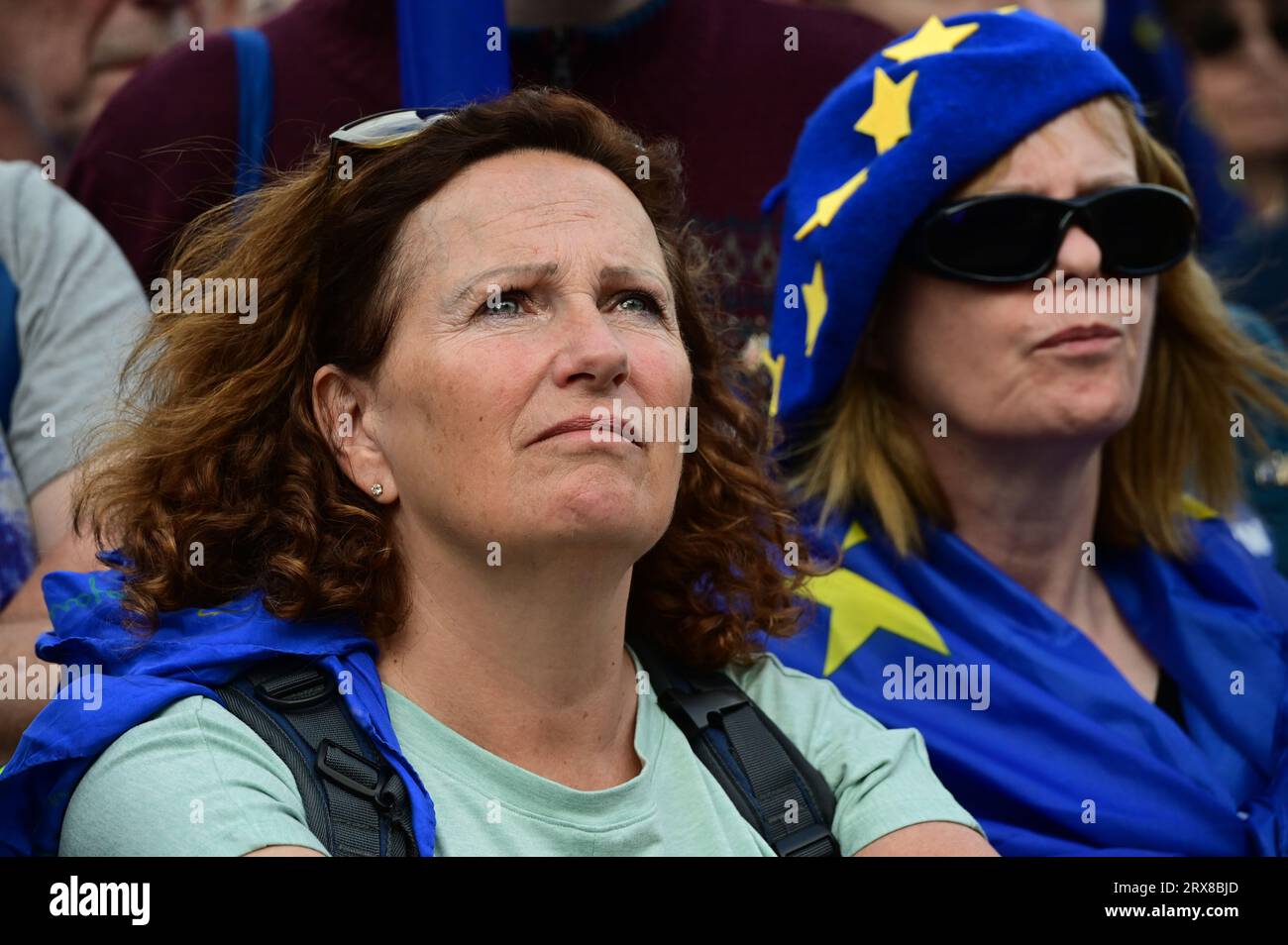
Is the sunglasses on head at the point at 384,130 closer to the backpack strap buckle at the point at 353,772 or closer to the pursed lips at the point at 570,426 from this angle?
the pursed lips at the point at 570,426

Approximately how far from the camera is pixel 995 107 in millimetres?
3055

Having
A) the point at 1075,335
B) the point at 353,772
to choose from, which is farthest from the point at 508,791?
the point at 1075,335

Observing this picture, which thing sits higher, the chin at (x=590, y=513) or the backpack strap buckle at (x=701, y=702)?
the chin at (x=590, y=513)

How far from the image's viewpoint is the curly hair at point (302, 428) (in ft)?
7.84

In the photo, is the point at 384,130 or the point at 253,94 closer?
the point at 384,130

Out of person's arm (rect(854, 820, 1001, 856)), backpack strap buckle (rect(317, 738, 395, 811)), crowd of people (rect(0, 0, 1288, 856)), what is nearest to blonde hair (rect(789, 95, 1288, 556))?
crowd of people (rect(0, 0, 1288, 856))

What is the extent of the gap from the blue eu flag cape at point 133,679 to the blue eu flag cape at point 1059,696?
101 cm

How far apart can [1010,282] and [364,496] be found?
1.24 metres

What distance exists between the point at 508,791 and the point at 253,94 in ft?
5.72

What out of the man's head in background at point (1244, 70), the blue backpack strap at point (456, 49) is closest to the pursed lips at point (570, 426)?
the blue backpack strap at point (456, 49)

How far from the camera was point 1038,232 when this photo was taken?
3033 mm

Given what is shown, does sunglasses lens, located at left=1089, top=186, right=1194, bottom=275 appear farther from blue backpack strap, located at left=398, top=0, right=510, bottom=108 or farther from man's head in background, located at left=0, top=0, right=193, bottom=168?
A: man's head in background, located at left=0, top=0, right=193, bottom=168

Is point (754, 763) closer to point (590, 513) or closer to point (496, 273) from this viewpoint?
point (590, 513)
